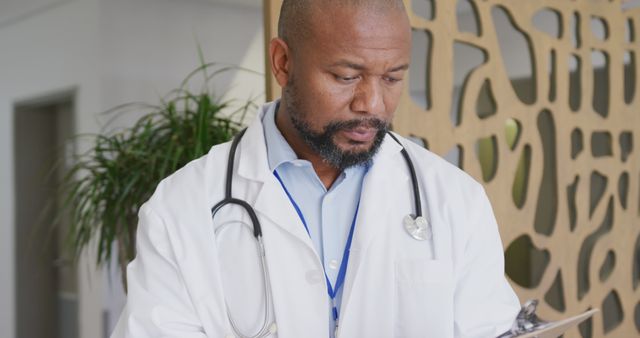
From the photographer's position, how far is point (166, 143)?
Answer: 2.67 meters

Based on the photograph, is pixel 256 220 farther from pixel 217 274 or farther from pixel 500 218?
pixel 500 218

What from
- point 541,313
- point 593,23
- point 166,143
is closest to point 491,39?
point 541,313

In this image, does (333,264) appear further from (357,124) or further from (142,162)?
(142,162)

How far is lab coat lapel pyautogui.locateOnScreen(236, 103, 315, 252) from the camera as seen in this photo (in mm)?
1285

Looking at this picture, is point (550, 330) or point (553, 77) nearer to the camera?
point (550, 330)

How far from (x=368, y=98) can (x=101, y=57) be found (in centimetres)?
312

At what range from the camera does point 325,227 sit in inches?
51.3

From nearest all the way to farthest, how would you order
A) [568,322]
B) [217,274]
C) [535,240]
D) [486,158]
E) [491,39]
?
[568,322], [217,274], [491,39], [535,240], [486,158]

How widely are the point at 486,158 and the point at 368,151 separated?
484 cm

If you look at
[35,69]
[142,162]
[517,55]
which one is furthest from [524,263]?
[142,162]

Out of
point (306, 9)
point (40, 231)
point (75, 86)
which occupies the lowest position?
point (40, 231)

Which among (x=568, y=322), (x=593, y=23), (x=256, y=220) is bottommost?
(x=568, y=322)

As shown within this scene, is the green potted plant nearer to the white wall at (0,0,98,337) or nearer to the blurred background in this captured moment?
the blurred background

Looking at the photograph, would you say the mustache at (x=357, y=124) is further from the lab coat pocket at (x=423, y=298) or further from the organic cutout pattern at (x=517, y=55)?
the organic cutout pattern at (x=517, y=55)
